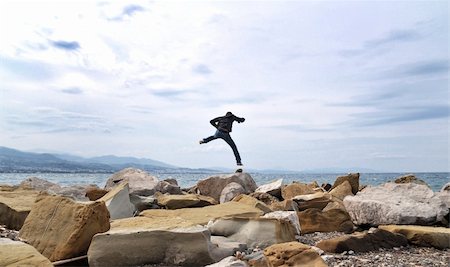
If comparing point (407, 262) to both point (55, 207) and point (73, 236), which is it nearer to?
point (73, 236)

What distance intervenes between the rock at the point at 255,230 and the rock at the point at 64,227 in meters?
1.39

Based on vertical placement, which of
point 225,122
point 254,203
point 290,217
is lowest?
point 290,217

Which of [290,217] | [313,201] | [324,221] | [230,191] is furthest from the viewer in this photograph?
→ [230,191]

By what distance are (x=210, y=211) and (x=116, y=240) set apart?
2.10 meters

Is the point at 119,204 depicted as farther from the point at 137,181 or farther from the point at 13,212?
the point at 137,181

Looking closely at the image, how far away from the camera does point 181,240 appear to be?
4543 millimetres

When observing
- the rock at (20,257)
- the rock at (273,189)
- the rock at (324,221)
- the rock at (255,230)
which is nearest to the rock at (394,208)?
the rock at (324,221)

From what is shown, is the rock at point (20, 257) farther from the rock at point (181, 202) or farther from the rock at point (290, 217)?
the rock at point (181, 202)

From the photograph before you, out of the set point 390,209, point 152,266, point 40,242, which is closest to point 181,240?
point 152,266

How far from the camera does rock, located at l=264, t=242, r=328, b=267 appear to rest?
13.3 ft

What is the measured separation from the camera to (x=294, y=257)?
412cm

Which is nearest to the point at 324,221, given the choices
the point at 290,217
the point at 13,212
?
the point at 290,217

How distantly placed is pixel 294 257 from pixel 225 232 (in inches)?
60.1

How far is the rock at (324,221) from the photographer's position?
21.3 ft
